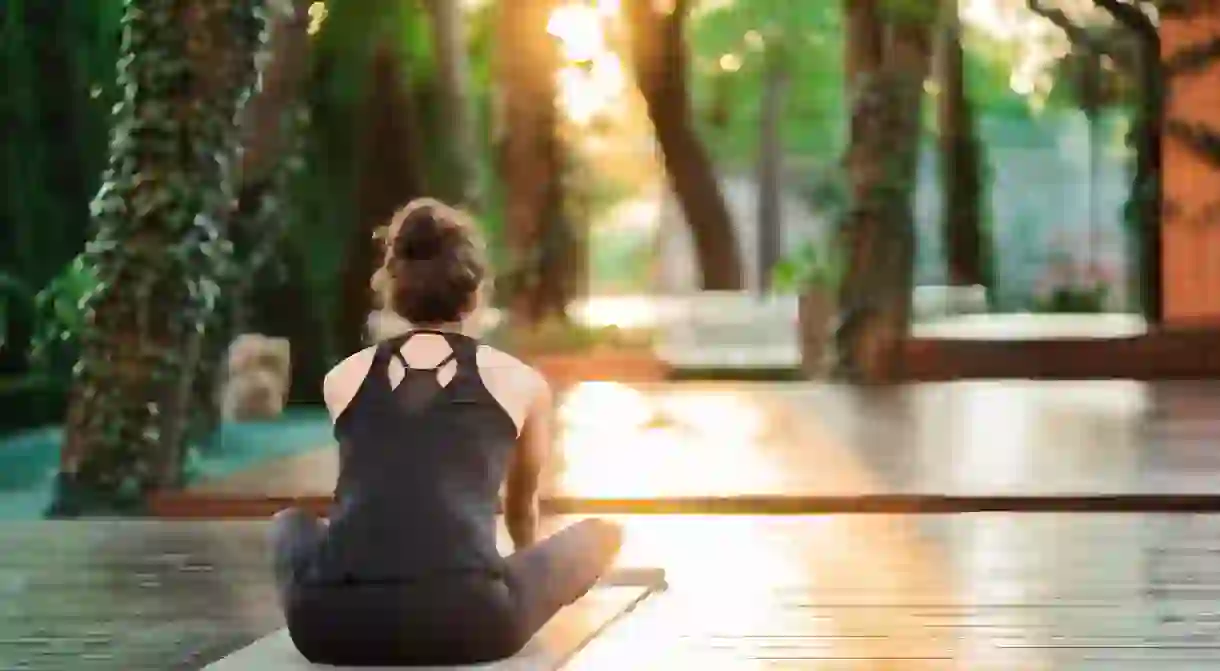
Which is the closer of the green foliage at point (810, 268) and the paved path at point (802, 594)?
the paved path at point (802, 594)

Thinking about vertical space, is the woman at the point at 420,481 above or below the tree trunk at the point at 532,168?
below

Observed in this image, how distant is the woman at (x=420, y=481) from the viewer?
2729 mm

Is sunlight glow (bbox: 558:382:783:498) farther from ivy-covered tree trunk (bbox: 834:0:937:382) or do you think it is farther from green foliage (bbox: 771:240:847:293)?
green foliage (bbox: 771:240:847:293)

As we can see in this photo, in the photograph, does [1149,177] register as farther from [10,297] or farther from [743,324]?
[10,297]

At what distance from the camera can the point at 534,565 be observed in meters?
3.02

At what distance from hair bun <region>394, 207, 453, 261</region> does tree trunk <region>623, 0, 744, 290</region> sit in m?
14.2

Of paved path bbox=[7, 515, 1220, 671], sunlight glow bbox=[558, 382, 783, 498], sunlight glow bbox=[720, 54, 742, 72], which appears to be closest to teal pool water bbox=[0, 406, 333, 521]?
paved path bbox=[7, 515, 1220, 671]

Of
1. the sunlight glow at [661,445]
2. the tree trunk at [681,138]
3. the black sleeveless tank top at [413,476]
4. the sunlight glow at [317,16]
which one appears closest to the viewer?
the black sleeveless tank top at [413,476]

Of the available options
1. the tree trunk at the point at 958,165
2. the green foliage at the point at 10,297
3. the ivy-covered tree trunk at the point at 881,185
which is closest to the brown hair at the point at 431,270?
the green foliage at the point at 10,297

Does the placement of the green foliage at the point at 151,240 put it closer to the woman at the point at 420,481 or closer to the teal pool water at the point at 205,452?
the teal pool water at the point at 205,452

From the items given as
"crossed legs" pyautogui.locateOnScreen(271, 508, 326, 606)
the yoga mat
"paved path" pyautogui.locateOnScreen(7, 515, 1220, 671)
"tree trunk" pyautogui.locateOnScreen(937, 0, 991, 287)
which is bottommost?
"paved path" pyautogui.locateOnScreen(7, 515, 1220, 671)

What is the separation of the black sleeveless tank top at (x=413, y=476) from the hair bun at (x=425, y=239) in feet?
0.46

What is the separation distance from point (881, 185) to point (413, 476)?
9.26 metres

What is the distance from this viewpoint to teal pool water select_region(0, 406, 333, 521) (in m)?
6.62
